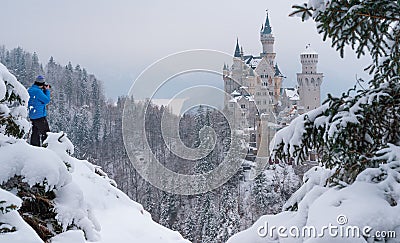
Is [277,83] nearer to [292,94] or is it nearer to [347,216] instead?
[292,94]

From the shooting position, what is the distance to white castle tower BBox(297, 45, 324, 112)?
69.4 m

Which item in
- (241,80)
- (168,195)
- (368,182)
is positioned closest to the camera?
(368,182)

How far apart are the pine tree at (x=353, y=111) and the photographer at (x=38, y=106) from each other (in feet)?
17.2

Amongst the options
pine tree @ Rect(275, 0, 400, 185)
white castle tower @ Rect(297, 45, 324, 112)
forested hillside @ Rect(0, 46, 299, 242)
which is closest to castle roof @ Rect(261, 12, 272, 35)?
white castle tower @ Rect(297, 45, 324, 112)

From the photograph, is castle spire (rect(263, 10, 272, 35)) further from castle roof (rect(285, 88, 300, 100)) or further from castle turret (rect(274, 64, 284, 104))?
castle roof (rect(285, 88, 300, 100))

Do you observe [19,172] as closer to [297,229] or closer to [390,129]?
[297,229]

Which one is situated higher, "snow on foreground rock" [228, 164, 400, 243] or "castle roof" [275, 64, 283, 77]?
"castle roof" [275, 64, 283, 77]

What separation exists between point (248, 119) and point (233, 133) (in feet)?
20.2

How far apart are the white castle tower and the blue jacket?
2466 inches

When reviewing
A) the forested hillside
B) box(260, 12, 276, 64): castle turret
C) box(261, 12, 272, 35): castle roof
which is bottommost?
the forested hillside

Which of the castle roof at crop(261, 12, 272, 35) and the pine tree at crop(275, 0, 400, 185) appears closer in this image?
the pine tree at crop(275, 0, 400, 185)

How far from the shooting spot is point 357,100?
385 cm

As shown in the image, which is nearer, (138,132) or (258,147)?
(258,147)

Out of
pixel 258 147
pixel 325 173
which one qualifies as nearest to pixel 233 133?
pixel 258 147
